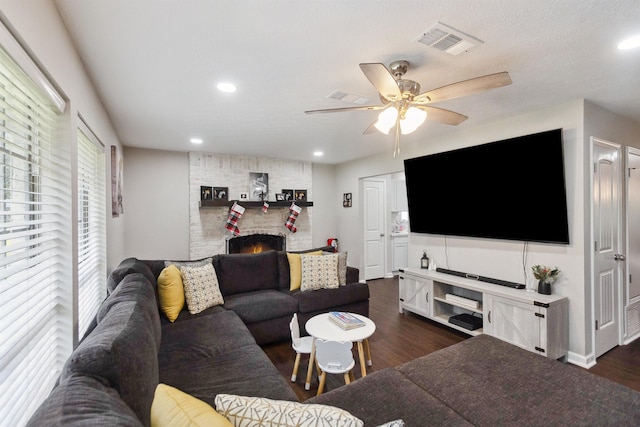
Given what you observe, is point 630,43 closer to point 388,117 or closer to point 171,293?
point 388,117

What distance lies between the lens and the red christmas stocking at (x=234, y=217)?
514 cm

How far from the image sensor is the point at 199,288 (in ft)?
9.50

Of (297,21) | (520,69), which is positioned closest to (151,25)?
(297,21)

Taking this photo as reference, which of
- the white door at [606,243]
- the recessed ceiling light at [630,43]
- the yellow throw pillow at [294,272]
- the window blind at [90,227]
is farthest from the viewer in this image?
the yellow throw pillow at [294,272]

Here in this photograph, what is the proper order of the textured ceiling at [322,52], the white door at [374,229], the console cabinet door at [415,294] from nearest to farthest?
the textured ceiling at [322,52] → the console cabinet door at [415,294] → the white door at [374,229]

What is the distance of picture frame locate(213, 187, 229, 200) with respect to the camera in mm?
5164

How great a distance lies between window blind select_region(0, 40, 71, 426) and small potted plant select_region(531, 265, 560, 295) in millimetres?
3642

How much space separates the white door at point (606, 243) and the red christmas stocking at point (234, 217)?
4.56m

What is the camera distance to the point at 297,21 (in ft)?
5.12

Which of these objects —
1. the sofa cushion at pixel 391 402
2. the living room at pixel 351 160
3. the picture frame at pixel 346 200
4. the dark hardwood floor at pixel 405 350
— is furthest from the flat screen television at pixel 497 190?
the sofa cushion at pixel 391 402

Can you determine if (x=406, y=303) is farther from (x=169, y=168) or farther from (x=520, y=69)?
(x=169, y=168)

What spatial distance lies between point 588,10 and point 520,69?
651mm

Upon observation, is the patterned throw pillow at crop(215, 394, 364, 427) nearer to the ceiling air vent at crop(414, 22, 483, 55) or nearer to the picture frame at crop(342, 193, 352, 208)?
the ceiling air vent at crop(414, 22, 483, 55)

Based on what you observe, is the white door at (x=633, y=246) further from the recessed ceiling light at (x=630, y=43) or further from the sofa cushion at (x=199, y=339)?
the sofa cushion at (x=199, y=339)
